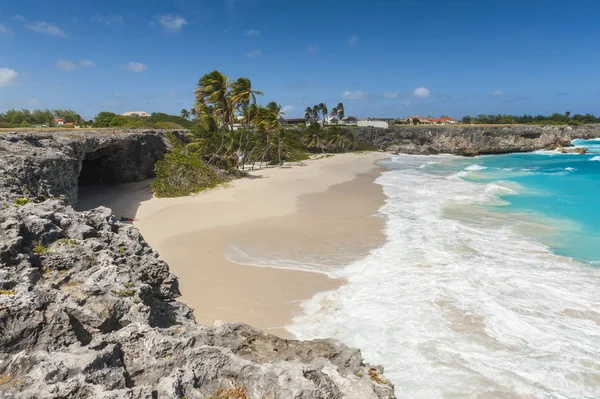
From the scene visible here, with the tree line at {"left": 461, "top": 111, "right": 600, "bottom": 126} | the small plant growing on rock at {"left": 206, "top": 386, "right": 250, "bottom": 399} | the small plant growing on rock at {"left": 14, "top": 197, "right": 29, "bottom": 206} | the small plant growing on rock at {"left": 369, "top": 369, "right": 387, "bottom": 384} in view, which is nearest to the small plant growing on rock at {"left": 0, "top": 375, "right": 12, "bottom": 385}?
the small plant growing on rock at {"left": 206, "top": 386, "right": 250, "bottom": 399}

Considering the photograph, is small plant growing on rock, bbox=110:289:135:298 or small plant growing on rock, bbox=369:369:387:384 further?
small plant growing on rock, bbox=110:289:135:298

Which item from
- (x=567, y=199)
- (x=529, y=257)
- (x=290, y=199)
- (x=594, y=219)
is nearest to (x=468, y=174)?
(x=567, y=199)

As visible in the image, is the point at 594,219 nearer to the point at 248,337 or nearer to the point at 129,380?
the point at 248,337

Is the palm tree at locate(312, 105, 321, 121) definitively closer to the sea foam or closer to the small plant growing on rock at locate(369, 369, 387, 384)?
the sea foam

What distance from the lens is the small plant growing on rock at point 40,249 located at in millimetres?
5570

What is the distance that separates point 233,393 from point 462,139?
8277 cm

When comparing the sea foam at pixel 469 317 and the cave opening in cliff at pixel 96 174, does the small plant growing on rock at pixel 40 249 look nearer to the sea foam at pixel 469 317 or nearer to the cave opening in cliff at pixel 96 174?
the sea foam at pixel 469 317

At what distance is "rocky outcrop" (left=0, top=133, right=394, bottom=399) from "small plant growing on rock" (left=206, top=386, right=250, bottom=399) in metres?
0.06

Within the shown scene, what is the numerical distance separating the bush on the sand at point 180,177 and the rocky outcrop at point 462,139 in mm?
54917

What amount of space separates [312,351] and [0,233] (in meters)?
5.10

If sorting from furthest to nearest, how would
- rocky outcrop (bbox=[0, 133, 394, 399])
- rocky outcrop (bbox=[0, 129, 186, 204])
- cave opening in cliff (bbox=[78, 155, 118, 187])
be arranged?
1. cave opening in cliff (bbox=[78, 155, 118, 187])
2. rocky outcrop (bbox=[0, 129, 186, 204])
3. rocky outcrop (bbox=[0, 133, 394, 399])

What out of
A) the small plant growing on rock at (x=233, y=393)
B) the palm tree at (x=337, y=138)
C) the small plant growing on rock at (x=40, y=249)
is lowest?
the small plant growing on rock at (x=233, y=393)

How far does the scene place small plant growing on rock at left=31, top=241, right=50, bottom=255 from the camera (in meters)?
5.57

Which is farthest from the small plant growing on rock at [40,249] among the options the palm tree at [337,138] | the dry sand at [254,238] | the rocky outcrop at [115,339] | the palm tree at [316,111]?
the palm tree at [316,111]
